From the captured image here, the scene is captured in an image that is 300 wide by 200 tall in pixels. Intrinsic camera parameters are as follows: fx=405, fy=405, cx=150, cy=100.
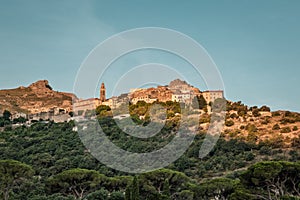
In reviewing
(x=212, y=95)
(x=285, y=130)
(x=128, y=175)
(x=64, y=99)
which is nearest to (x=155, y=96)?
(x=212, y=95)

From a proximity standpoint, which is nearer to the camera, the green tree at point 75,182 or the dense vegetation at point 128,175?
the dense vegetation at point 128,175

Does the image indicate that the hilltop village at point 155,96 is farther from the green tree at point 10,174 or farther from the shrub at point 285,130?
the green tree at point 10,174

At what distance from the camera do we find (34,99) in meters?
111

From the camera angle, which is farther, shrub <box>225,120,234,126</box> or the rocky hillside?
A: the rocky hillside

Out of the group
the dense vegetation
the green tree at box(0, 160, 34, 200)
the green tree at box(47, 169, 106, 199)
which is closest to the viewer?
the dense vegetation

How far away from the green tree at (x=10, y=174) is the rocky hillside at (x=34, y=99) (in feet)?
232

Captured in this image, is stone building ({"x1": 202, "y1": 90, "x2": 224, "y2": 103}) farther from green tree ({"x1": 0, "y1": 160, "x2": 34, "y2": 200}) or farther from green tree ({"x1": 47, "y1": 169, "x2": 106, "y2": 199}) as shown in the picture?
green tree ({"x1": 0, "y1": 160, "x2": 34, "y2": 200})

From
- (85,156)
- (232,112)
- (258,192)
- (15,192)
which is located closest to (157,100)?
(232,112)

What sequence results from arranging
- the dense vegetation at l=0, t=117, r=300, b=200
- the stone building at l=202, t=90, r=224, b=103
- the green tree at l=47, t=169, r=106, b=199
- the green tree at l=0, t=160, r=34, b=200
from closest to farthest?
the dense vegetation at l=0, t=117, r=300, b=200 → the green tree at l=0, t=160, r=34, b=200 → the green tree at l=47, t=169, r=106, b=199 → the stone building at l=202, t=90, r=224, b=103

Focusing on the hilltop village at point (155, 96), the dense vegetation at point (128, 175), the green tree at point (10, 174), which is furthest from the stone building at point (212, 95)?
the green tree at point (10, 174)

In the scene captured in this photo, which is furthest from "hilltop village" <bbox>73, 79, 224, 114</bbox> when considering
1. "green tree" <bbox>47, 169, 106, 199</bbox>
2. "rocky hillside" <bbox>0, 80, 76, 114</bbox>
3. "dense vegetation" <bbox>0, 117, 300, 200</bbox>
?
"green tree" <bbox>47, 169, 106, 199</bbox>

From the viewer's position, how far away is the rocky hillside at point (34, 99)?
10022 cm

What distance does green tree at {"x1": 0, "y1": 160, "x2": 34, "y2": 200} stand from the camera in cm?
2350

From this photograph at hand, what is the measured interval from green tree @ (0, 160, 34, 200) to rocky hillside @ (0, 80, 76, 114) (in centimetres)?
7083
